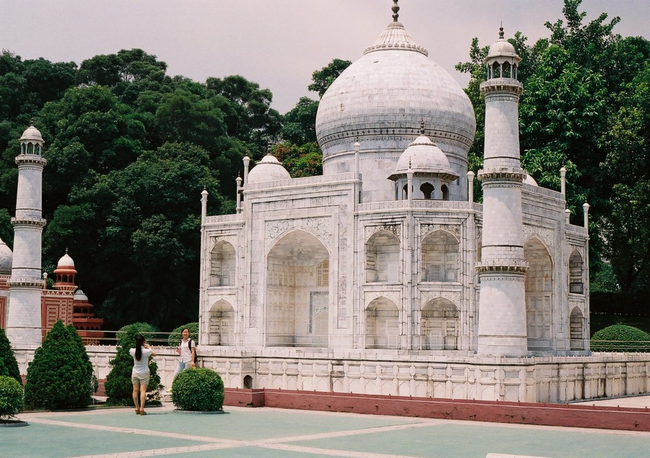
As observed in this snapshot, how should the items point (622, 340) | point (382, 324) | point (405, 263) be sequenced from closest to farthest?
point (405, 263)
point (382, 324)
point (622, 340)

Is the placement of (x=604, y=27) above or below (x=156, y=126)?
above

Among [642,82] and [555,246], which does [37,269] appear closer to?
[555,246]

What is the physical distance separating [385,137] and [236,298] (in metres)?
8.54

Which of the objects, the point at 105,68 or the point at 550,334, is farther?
the point at 105,68

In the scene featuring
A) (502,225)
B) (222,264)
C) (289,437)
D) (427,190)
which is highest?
(427,190)

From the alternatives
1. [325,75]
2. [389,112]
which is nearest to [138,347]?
[389,112]

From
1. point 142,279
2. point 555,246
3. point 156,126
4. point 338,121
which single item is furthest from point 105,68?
point 555,246

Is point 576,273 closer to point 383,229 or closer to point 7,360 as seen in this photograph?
point 383,229

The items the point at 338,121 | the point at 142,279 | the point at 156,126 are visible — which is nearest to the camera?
the point at 338,121

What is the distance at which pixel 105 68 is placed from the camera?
6681 centimetres

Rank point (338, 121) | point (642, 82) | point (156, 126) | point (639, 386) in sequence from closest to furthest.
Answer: point (639, 386)
point (338, 121)
point (642, 82)
point (156, 126)

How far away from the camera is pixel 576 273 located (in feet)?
118

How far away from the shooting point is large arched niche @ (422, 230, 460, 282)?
30.2 meters

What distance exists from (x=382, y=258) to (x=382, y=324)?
2314 millimetres
